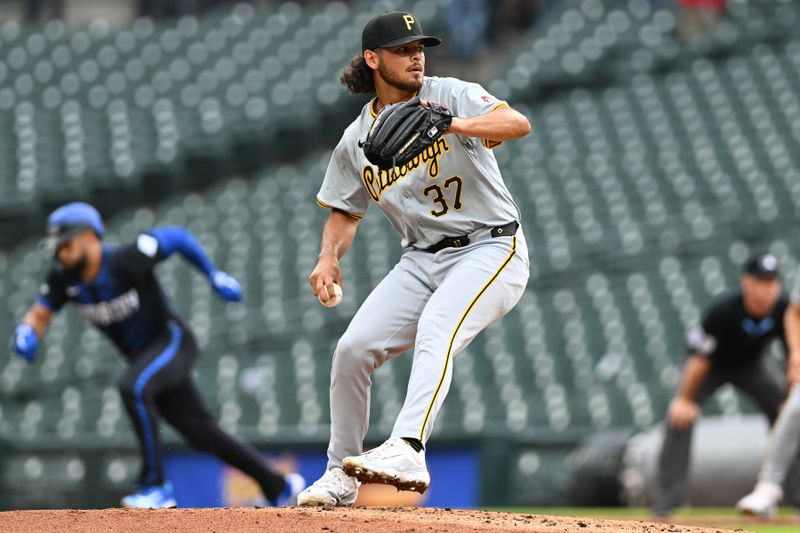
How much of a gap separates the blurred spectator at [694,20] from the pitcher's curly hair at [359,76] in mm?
14573

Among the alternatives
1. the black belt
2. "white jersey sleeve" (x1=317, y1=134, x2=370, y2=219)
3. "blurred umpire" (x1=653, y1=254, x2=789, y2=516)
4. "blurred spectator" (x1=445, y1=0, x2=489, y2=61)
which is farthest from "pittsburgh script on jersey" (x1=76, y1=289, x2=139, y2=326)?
"blurred spectator" (x1=445, y1=0, x2=489, y2=61)

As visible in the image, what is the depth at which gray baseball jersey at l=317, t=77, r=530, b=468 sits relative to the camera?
4.45 metres

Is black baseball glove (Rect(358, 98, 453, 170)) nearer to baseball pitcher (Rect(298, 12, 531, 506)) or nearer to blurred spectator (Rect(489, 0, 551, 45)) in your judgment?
baseball pitcher (Rect(298, 12, 531, 506))

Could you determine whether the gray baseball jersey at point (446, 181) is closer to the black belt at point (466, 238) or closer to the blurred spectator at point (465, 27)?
the black belt at point (466, 238)

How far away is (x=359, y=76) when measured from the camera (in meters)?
4.75

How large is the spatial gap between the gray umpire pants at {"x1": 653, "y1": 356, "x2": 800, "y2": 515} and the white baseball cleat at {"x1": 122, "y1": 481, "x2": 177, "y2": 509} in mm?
3090

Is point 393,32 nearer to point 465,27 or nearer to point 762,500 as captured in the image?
point 762,500

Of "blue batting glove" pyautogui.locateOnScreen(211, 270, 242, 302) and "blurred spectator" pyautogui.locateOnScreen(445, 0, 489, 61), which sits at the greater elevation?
"blurred spectator" pyautogui.locateOnScreen(445, 0, 489, 61)

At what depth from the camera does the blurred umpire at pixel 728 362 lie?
7684 mm

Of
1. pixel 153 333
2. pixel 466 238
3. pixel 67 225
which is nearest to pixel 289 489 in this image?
pixel 153 333

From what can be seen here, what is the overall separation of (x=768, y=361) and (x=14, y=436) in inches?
272

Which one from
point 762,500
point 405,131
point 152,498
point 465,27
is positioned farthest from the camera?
point 465,27

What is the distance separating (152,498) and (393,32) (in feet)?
9.10

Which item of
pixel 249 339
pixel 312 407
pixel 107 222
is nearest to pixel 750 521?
pixel 312 407
